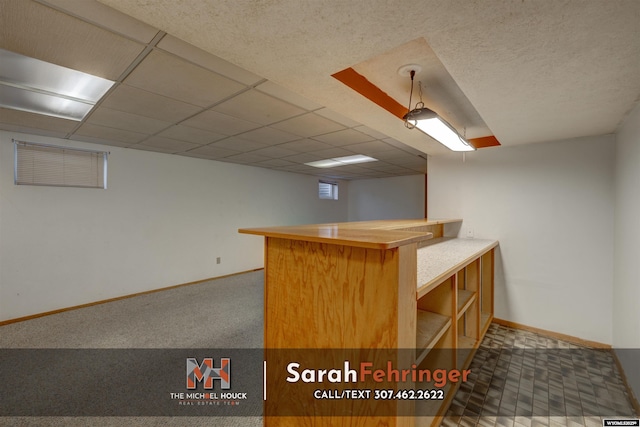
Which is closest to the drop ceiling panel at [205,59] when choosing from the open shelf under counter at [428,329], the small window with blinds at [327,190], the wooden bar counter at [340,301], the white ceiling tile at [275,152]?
the wooden bar counter at [340,301]

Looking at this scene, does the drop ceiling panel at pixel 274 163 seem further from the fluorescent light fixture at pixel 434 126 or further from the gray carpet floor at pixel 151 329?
the fluorescent light fixture at pixel 434 126

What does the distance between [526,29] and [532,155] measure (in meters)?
2.40

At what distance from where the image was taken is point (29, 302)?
10.6 ft

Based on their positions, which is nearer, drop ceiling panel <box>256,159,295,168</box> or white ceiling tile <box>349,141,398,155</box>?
white ceiling tile <box>349,141,398,155</box>

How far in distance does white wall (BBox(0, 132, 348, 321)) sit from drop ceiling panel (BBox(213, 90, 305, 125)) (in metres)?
2.60

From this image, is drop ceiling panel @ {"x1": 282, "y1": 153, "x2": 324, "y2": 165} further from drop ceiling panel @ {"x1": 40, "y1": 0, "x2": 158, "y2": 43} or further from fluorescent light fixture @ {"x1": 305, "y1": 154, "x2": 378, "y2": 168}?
drop ceiling panel @ {"x1": 40, "y1": 0, "x2": 158, "y2": 43}

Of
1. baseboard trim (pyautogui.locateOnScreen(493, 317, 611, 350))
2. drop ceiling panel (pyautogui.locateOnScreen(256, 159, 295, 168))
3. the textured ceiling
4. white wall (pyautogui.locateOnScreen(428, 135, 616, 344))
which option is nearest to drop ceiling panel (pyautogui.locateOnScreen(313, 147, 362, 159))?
drop ceiling panel (pyautogui.locateOnScreen(256, 159, 295, 168))

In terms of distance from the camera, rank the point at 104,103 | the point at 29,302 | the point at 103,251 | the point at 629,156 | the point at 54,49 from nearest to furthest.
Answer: the point at 54,49, the point at 629,156, the point at 104,103, the point at 29,302, the point at 103,251

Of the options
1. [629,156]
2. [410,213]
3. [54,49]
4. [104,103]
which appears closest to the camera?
[54,49]

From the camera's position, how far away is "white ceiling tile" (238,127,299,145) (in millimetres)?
3127

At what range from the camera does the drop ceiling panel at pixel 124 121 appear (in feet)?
→ 8.41

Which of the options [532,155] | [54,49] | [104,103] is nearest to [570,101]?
[532,155]

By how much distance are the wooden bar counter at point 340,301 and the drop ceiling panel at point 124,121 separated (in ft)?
7.60

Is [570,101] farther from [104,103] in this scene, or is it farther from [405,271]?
[104,103]
